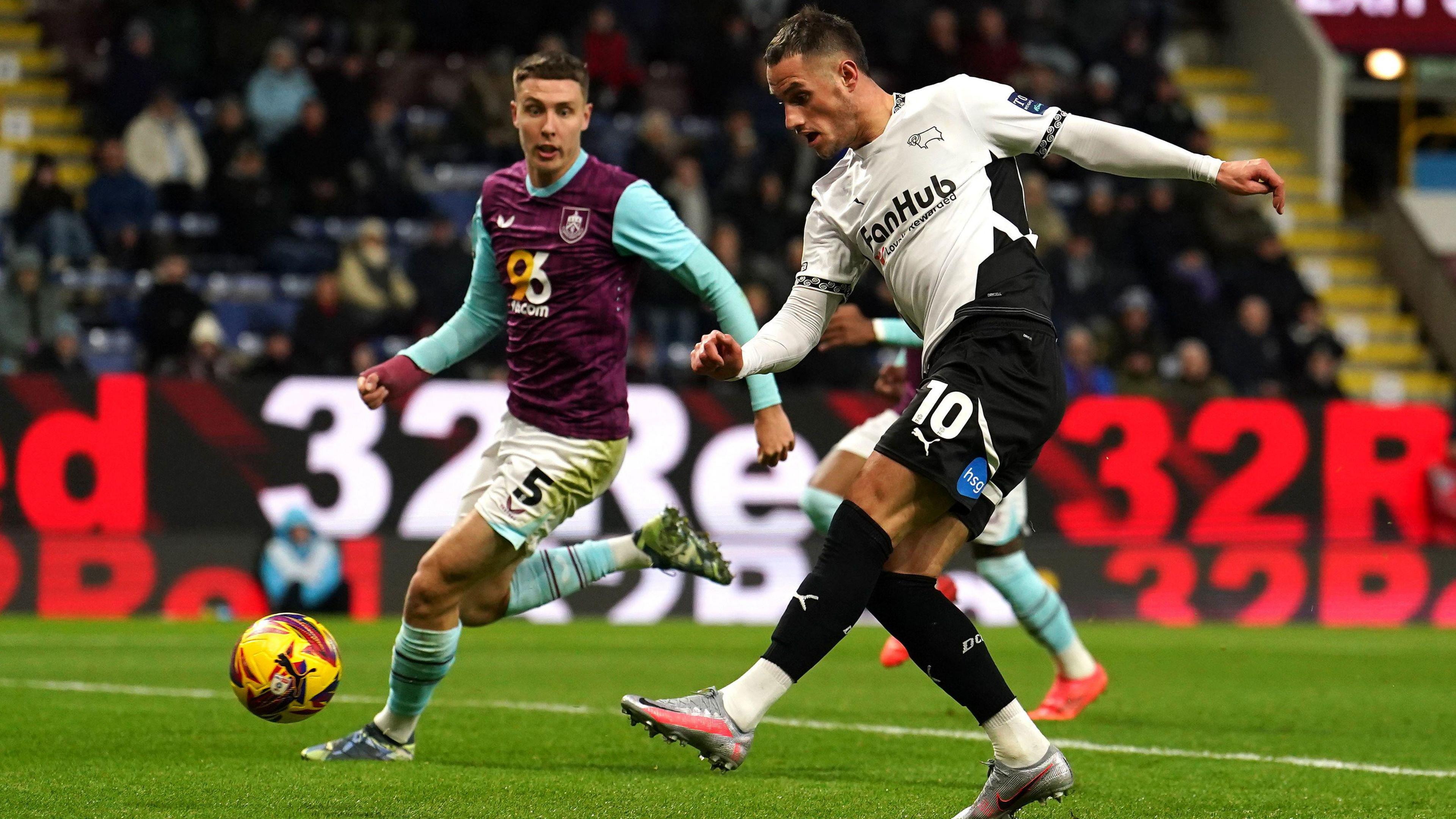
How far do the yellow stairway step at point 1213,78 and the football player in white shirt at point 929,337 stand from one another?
1922cm

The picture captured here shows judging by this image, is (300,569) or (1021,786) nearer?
(1021,786)

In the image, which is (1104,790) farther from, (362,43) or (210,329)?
(362,43)

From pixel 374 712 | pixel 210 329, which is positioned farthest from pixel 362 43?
pixel 374 712

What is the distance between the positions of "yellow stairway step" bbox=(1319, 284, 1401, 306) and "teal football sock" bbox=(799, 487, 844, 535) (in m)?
14.8

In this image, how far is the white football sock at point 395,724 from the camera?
673 cm

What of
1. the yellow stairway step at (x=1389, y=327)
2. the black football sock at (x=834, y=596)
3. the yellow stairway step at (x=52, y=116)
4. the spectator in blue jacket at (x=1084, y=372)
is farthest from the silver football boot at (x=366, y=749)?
the yellow stairway step at (x=1389, y=327)

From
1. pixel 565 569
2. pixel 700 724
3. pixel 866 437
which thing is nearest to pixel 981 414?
pixel 700 724

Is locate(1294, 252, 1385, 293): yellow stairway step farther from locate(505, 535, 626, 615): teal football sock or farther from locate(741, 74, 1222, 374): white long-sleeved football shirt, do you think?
locate(741, 74, 1222, 374): white long-sleeved football shirt

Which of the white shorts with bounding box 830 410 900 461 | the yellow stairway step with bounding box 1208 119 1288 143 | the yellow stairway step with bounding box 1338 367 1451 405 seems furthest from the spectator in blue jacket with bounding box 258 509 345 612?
the yellow stairway step with bounding box 1208 119 1288 143

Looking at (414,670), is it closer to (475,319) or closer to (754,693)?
(475,319)

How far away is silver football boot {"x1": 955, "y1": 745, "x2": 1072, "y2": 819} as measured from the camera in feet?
16.6

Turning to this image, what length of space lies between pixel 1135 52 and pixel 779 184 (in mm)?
5476

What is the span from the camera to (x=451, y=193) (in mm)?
18047

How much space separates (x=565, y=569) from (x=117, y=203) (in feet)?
35.2
